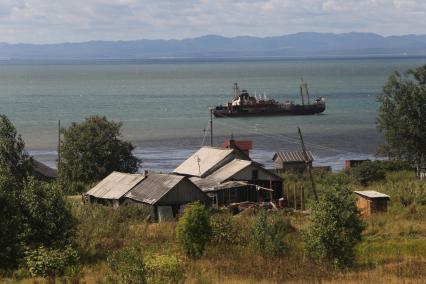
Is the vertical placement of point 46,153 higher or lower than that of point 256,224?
lower

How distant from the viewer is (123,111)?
127m

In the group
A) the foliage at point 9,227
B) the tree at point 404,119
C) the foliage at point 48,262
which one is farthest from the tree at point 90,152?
the foliage at point 48,262

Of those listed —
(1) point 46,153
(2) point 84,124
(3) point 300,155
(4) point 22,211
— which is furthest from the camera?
(1) point 46,153

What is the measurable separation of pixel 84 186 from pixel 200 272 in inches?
1098

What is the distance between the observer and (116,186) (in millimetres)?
38594

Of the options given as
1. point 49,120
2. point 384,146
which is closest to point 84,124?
point 384,146

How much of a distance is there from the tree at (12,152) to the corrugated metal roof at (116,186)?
139 inches

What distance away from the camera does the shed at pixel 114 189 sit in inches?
1475

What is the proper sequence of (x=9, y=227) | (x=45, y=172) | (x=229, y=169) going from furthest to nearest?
(x=45, y=172) → (x=229, y=169) → (x=9, y=227)

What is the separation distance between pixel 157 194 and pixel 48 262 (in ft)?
51.2

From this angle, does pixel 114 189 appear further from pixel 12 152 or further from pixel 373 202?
pixel 373 202

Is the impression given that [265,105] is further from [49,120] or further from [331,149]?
[331,149]

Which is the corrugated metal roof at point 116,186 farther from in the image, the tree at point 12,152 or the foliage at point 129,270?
the foliage at point 129,270

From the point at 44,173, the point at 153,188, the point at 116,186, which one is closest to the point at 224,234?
the point at 153,188
